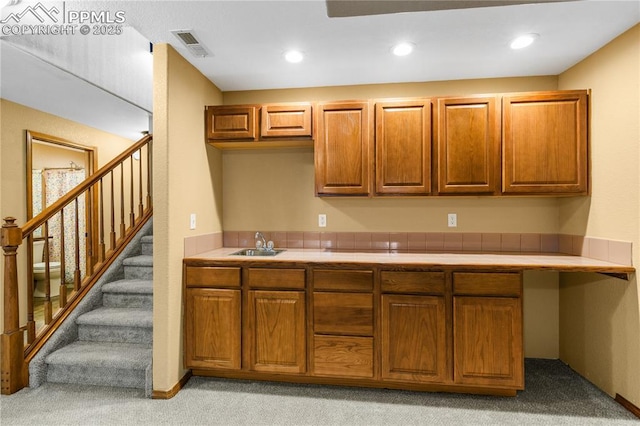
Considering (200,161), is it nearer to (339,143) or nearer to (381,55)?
(339,143)

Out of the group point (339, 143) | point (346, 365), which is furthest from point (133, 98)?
point (346, 365)

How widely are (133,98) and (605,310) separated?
15.2 ft

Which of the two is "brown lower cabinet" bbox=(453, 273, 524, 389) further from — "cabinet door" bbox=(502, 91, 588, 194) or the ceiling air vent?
the ceiling air vent

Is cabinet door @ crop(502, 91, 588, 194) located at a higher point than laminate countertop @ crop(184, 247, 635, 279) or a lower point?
higher

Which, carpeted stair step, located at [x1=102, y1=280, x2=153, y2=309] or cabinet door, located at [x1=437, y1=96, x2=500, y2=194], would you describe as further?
carpeted stair step, located at [x1=102, y1=280, x2=153, y2=309]

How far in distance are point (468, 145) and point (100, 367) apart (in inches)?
127

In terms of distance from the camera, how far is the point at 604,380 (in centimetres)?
241

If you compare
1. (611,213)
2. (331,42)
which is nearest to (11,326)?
(331,42)

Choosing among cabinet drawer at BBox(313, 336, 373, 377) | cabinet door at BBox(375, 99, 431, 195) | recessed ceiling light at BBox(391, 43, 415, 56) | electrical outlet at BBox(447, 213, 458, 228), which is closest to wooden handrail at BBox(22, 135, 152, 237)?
cabinet drawer at BBox(313, 336, 373, 377)

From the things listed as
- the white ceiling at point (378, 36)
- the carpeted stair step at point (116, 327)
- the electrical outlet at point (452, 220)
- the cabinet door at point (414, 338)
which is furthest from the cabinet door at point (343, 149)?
the carpeted stair step at point (116, 327)

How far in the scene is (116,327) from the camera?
2.86m

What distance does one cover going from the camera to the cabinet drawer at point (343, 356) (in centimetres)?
242

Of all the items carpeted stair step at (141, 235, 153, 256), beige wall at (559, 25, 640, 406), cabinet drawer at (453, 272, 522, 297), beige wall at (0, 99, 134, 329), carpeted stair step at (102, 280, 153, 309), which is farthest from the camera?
carpeted stair step at (141, 235, 153, 256)

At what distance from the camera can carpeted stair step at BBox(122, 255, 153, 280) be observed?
11.3 ft
